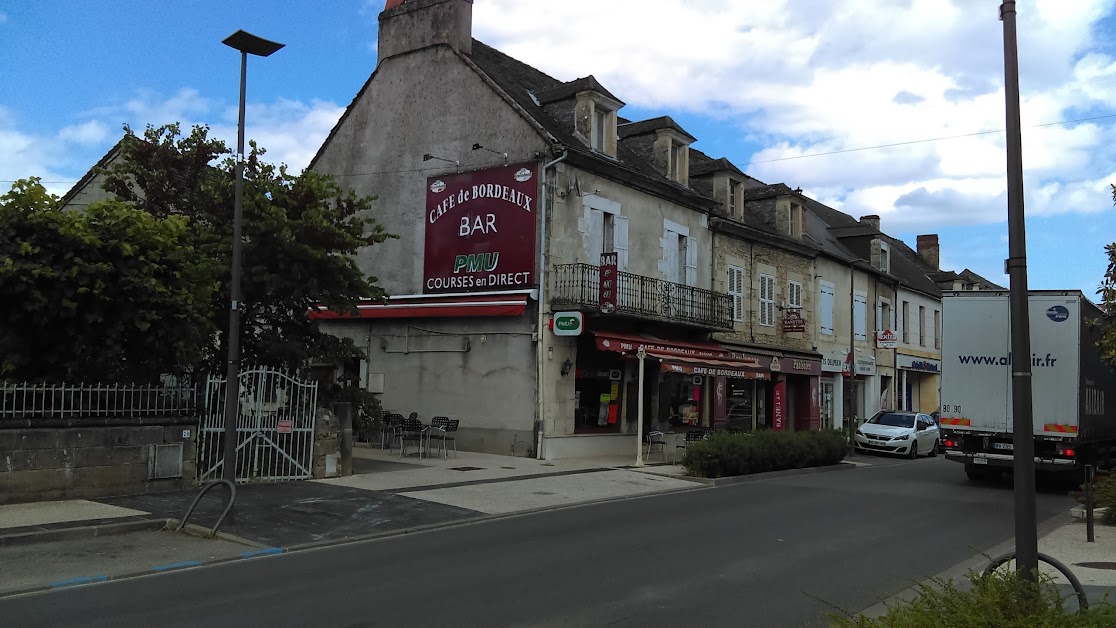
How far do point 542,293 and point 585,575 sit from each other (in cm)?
1208

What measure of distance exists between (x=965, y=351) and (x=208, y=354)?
546 inches

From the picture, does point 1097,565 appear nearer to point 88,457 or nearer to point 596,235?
point 88,457

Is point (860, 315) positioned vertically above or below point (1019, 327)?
above

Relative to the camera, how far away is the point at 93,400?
11977 mm

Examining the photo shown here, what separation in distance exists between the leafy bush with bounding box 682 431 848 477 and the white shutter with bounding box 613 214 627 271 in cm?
569

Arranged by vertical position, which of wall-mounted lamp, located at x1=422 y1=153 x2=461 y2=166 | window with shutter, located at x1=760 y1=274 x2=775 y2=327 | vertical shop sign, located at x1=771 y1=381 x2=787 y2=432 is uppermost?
wall-mounted lamp, located at x1=422 y1=153 x2=461 y2=166

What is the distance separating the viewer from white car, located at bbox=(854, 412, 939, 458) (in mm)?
25484

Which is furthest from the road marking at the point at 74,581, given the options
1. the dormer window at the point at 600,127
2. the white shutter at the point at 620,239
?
the dormer window at the point at 600,127

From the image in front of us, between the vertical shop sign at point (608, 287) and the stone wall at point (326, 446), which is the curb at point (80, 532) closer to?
the stone wall at point (326, 446)

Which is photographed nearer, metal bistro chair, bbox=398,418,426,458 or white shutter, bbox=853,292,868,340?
metal bistro chair, bbox=398,418,426,458

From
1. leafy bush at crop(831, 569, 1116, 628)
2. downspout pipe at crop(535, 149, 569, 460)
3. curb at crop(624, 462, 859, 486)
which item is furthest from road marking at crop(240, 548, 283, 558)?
downspout pipe at crop(535, 149, 569, 460)

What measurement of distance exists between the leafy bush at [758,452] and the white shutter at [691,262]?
19.8 ft

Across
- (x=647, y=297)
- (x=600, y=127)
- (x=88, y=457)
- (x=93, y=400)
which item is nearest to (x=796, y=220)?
(x=647, y=297)

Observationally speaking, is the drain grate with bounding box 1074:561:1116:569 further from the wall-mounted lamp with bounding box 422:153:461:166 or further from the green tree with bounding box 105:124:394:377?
the wall-mounted lamp with bounding box 422:153:461:166
